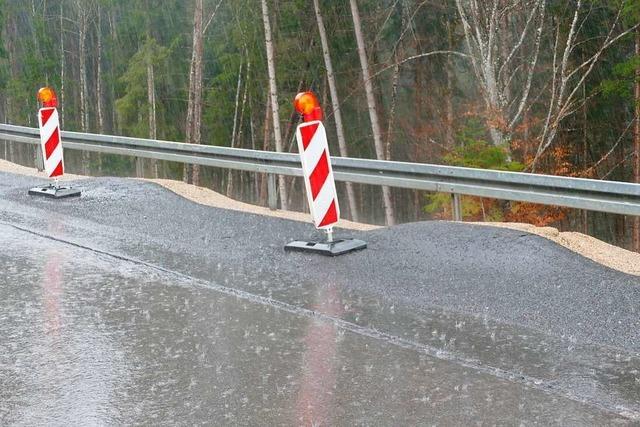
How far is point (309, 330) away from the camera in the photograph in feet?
21.9

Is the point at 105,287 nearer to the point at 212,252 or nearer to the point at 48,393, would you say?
the point at 212,252

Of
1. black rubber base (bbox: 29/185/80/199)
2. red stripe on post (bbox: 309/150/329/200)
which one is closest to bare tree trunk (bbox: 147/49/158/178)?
black rubber base (bbox: 29/185/80/199)

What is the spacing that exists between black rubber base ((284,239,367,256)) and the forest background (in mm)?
6403

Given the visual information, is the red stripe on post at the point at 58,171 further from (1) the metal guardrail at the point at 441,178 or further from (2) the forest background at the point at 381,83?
(2) the forest background at the point at 381,83

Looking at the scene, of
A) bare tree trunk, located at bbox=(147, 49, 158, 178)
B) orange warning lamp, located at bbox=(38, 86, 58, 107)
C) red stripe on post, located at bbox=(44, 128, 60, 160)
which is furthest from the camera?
bare tree trunk, located at bbox=(147, 49, 158, 178)

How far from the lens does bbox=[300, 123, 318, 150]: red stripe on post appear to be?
9.53 m

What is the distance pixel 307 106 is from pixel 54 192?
4.73 metres

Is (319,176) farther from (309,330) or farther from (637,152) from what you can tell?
(637,152)

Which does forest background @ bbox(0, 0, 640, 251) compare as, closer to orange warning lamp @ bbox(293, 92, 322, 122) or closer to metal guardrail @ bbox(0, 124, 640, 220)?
metal guardrail @ bbox(0, 124, 640, 220)

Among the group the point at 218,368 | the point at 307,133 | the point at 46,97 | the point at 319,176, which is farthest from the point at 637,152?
the point at 218,368

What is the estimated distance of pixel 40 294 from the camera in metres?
7.77

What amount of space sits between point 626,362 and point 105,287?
4.19 meters

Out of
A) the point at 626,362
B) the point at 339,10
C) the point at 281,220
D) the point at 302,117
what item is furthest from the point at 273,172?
the point at 339,10

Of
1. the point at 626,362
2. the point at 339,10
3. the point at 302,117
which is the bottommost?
the point at 626,362
